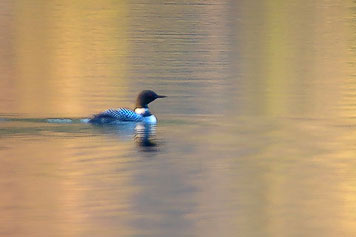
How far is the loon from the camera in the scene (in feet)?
58.7

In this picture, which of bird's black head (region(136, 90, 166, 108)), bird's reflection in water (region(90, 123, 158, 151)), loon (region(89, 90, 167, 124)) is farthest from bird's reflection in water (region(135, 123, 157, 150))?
bird's black head (region(136, 90, 166, 108))

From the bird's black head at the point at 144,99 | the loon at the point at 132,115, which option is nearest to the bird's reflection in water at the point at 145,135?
the loon at the point at 132,115

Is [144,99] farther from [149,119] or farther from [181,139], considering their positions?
[181,139]

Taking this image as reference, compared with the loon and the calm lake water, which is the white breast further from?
the calm lake water

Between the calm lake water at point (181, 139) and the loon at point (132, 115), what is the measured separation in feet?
0.55

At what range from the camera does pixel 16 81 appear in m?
23.5

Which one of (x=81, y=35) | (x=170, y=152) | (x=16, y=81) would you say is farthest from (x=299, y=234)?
(x=81, y=35)

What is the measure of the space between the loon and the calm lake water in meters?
0.17

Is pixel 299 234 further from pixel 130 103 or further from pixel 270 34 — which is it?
pixel 270 34

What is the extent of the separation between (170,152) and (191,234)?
4.45 meters

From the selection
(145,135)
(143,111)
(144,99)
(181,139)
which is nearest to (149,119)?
(143,111)

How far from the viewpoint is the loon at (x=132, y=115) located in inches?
704

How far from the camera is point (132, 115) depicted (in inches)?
720

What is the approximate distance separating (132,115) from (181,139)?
4.66 feet
